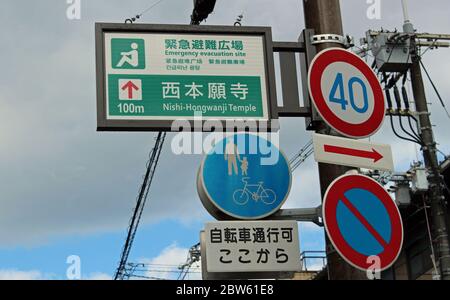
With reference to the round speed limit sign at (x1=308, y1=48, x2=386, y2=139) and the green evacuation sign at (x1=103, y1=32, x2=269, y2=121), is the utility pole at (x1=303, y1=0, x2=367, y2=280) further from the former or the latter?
the green evacuation sign at (x1=103, y1=32, x2=269, y2=121)

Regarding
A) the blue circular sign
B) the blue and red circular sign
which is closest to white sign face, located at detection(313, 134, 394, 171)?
the blue and red circular sign

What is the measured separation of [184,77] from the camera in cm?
696

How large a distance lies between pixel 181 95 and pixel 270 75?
0.90 m

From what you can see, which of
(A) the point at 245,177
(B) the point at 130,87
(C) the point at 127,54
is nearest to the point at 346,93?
(A) the point at 245,177

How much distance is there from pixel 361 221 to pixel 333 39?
79.5 inches

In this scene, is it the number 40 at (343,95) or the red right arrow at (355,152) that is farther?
the number 40 at (343,95)

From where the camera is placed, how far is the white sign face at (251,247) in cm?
618

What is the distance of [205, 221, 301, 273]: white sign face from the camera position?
6.18m

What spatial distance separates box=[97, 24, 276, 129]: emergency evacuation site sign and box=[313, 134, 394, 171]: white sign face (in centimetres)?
124

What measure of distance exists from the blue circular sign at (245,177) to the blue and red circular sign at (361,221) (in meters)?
1.08

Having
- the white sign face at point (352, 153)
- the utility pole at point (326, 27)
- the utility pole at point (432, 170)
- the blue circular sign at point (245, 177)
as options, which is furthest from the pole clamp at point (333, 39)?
the utility pole at point (432, 170)

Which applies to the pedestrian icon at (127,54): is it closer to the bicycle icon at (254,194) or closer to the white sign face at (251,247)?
the bicycle icon at (254,194)
